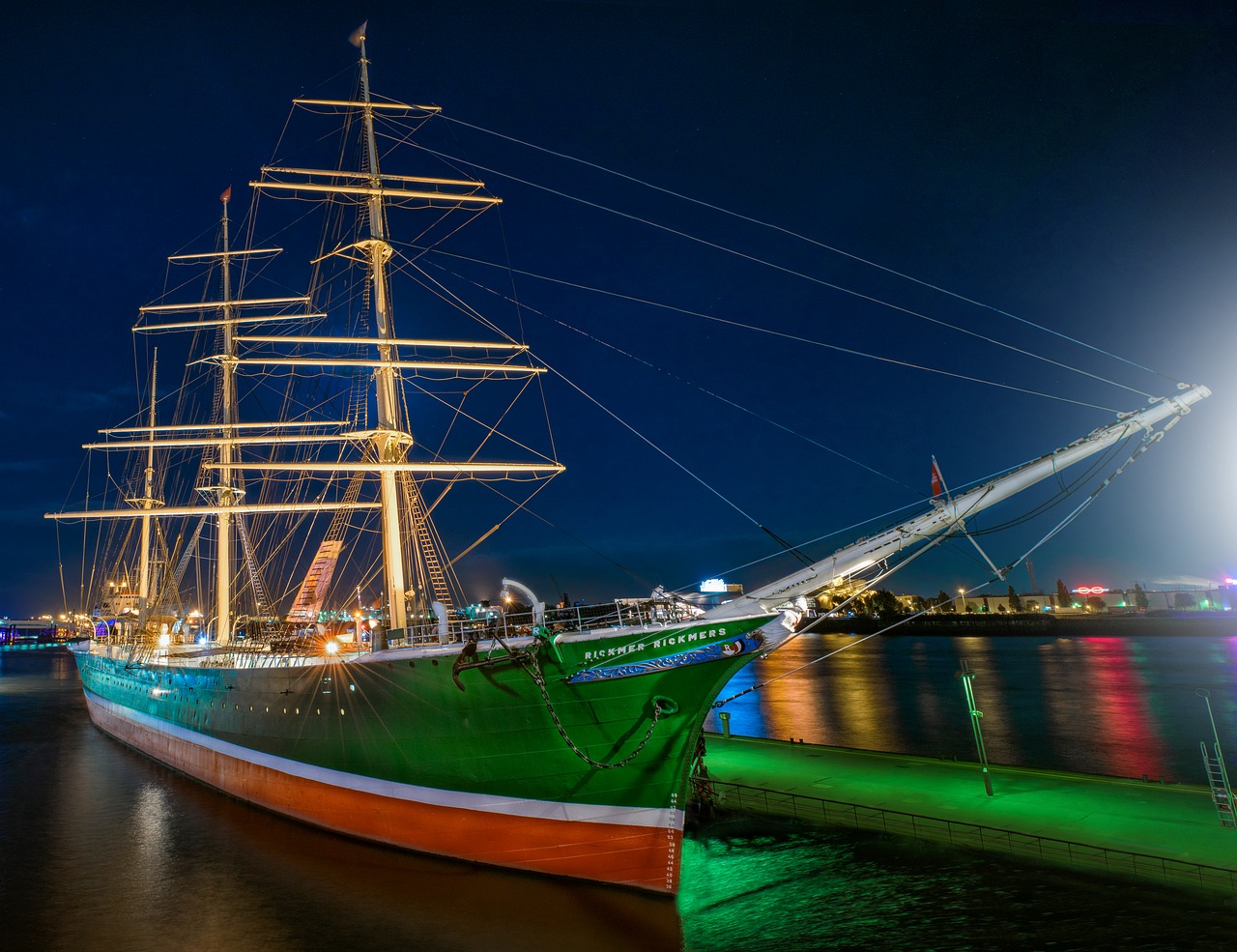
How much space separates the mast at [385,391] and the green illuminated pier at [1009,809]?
9.45m

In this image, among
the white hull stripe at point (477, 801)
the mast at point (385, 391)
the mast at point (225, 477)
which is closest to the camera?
the white hull stripe at point (477, 801)

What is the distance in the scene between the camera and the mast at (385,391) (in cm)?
1889

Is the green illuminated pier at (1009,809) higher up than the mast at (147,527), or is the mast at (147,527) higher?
the mast at (147,527)

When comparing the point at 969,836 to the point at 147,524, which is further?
the point at 147,524

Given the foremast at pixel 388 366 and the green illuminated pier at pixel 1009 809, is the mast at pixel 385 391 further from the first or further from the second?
the green illuminated pier at pixel 1009 809

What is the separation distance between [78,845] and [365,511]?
44.0 ft

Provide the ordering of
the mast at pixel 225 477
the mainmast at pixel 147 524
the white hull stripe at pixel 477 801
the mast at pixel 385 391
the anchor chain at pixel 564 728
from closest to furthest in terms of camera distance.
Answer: the anchor chain at pixel 564 728 → the white hull stripe at pixel 477 801 → the mast at pixel 385 391 → the mast at pixel 225 477 → the mainmast at pixel 147 524

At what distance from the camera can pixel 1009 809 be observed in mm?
15094

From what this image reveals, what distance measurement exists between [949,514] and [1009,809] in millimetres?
7089

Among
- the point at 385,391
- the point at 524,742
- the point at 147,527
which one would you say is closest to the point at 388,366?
the point at 385,391

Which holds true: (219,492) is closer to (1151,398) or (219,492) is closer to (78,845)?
(78,845)

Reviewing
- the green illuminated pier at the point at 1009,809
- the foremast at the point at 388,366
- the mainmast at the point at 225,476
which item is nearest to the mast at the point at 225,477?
the mainmast at the point at 225,476

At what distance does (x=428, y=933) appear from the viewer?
12086 mm

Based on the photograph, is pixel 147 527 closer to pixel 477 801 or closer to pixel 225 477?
pixel 225 477
